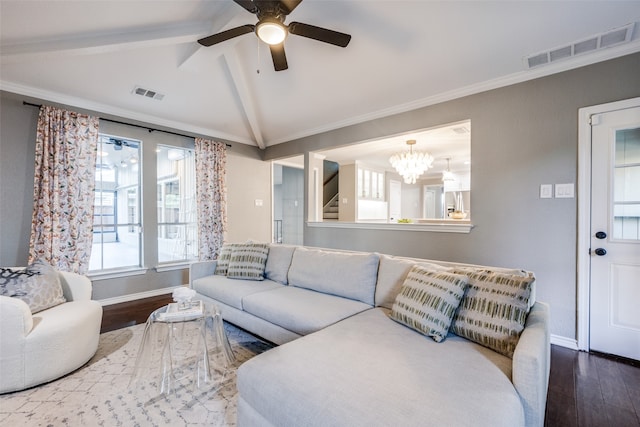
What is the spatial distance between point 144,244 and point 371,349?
12.9ft

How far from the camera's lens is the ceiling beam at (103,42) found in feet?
8.71

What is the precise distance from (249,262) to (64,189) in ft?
7.94

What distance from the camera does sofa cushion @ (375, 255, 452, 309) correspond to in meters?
2.19

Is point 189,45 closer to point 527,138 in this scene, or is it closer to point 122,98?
point 122,98

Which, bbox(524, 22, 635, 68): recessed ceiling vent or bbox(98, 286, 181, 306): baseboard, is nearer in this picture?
bbox(524, 22, 635, 68): recessed ceiling vent

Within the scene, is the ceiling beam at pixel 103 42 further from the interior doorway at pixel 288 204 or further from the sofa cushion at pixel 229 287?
the interior doorway at pixel 288 204

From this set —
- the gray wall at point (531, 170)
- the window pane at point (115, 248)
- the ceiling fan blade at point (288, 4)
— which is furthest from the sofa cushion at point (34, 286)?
the gray wall at point (531, 170)

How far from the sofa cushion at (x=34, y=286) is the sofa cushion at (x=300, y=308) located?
1520 millimetres

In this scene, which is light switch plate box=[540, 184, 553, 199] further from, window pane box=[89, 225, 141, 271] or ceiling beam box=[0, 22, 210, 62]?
window pane box=[89, 225, 141, 271]

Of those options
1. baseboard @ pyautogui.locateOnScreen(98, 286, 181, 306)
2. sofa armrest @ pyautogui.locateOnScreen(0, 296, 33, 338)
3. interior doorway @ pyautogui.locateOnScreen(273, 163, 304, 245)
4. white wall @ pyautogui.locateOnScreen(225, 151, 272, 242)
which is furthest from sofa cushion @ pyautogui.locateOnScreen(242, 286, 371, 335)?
interior doorway @ pyautogui.locateOnScreen(273, 163, 304, 245)

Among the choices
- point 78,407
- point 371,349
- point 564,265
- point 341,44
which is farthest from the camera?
point 564,265

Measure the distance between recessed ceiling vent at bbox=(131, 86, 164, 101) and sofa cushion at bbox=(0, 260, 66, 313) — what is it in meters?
2.25

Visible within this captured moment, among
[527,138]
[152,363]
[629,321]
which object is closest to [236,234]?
[152,363]

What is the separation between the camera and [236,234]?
5273 mm
